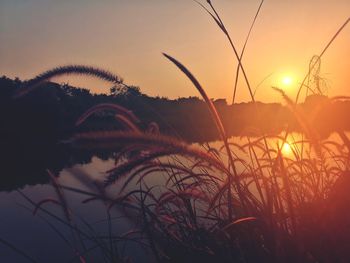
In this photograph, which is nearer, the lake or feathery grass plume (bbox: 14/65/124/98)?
feathery grass plume (bbox: 14/65/124/98)

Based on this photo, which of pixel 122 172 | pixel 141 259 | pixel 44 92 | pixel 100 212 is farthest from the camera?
pixel 44 92

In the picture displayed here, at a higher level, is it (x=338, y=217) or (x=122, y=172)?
(x=122, y=172)

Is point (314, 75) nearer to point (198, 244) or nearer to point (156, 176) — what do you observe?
point (198, 244)

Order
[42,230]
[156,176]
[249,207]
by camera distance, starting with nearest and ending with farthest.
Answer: [249,207]
[42,230]
[156,176]

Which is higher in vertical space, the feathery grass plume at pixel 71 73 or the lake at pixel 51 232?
the feathery grass plume at pixel 71 73

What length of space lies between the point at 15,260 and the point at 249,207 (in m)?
5.92

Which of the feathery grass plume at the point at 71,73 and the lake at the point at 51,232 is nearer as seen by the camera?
the feathery grass plume at the point at 71,73

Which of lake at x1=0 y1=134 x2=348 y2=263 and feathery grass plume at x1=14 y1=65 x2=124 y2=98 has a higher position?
feathery grass plume at x1=14 y1=65 x2=124 y2=98

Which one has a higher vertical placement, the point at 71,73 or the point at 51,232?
the point at 71,73

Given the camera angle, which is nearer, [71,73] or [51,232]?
[71,73]

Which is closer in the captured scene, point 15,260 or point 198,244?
point 198,244

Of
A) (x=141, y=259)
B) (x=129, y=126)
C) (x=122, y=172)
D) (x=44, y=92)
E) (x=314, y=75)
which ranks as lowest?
(x=141, y=259)

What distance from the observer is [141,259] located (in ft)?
20.0

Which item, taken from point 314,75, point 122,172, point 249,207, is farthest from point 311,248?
point 314,75
